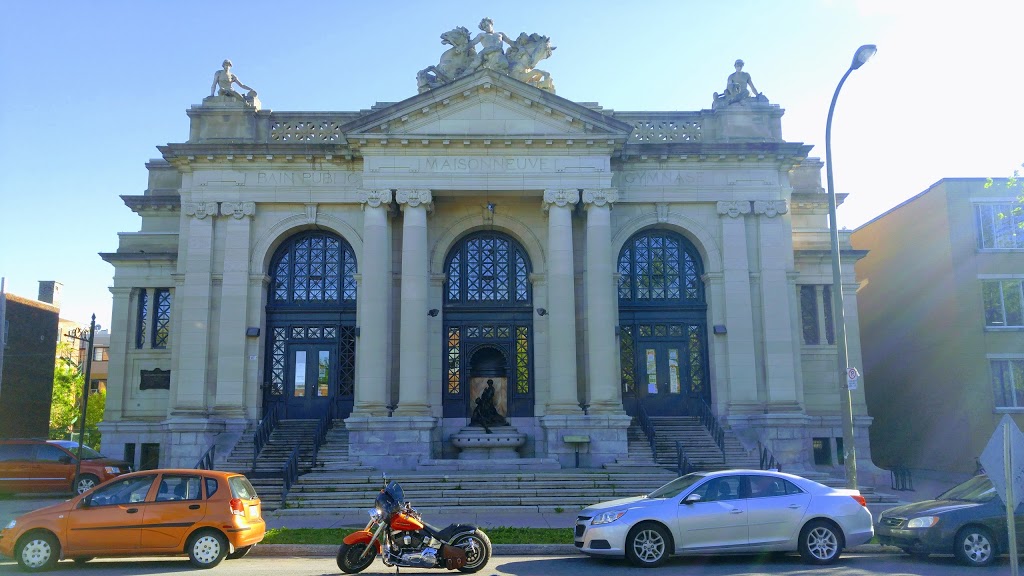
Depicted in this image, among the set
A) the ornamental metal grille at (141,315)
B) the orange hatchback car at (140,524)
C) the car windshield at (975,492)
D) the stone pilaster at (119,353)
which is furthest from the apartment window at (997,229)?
the stone pilaster at (119,353)

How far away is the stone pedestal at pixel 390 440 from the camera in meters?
22.4

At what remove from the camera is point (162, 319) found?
1079 inches

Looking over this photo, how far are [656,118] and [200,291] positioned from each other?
1539cm

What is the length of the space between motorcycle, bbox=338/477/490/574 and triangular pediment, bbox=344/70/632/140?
1472 centimetres

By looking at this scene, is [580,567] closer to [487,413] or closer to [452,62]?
[487,413]

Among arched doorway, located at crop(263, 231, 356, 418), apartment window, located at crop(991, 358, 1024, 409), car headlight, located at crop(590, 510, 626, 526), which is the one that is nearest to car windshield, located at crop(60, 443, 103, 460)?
arched doorway, located at crop(263, 231, 356, 418)

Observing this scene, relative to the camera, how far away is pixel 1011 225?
2833 centimetres

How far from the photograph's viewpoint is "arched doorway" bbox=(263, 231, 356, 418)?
84.4ft

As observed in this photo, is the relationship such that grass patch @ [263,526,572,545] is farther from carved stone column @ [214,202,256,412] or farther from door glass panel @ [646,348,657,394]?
door glass panel @ [646,348,657,394]

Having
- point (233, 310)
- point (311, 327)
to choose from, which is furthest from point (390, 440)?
point (233, 310)

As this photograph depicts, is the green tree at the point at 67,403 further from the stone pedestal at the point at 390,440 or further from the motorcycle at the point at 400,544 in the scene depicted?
the motorcycle at the point at 400,544

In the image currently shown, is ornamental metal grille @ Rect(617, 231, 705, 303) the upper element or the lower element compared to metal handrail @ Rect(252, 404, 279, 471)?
upper

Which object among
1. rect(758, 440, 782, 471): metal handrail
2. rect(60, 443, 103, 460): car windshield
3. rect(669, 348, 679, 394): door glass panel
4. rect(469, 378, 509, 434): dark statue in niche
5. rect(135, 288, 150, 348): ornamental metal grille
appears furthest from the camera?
rect(135, 288, 150, 348): ornamental metal grille

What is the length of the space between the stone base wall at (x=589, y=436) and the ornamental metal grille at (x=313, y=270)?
8.11 meters
